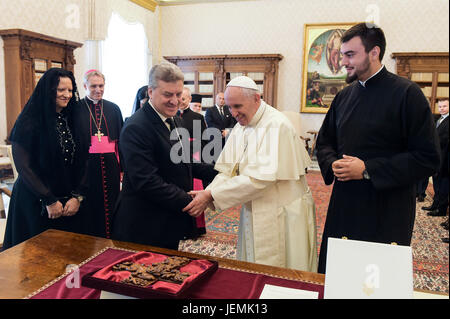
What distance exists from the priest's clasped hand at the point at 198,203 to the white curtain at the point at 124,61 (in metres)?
7.58

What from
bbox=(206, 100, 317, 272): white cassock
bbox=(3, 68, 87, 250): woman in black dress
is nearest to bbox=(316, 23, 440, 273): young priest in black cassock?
bbox=(206, 100, 317, 272): white cassock

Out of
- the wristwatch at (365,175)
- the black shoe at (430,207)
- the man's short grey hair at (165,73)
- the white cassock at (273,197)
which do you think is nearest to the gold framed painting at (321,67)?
the black shoe at (430,207)

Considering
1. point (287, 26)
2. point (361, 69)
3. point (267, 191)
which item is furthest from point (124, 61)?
point (361, 69)

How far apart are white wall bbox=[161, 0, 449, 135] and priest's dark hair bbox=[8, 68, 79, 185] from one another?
9213mm

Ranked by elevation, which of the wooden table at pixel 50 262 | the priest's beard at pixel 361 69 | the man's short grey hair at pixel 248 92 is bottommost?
the wooden table at pixel 50 262

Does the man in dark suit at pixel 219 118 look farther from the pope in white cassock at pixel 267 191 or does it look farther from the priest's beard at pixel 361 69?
the priest's beard at pixel 361 69

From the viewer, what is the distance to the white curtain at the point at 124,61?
9.50 metres

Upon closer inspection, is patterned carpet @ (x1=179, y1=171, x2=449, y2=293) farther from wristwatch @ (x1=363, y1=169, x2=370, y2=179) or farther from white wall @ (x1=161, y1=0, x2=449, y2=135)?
white wall @ (x1=161, y1=0, x2=449, y2=135)

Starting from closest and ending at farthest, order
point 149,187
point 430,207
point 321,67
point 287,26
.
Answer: point 149,187
point 430,207
point 321,67
point 287,26

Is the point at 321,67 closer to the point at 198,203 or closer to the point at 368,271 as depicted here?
→ the point at 198,203

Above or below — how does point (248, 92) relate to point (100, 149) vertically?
above

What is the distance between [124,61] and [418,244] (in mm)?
8352

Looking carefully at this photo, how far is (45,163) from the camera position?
99.1 inches
